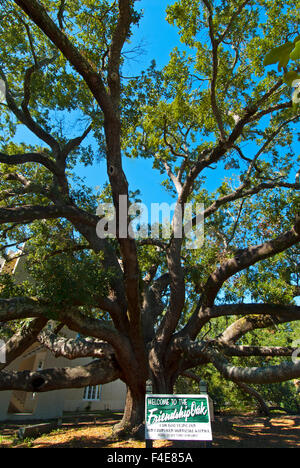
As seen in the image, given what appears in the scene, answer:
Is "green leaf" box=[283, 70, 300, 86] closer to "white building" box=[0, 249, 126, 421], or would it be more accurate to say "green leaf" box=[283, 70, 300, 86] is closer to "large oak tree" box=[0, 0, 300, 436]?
"large oak tree" box=[0, 0, 300, 436]

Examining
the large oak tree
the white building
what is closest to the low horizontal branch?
the large oak tree

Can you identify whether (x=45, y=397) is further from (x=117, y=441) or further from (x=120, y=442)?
(x=120, y=442)

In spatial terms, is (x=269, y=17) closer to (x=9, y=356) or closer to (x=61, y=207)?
(x=61, y=207)

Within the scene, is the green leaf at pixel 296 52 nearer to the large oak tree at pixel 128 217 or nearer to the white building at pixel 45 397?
the large oak tree at pixel 128 217

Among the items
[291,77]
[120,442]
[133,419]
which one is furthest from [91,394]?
[291,77]

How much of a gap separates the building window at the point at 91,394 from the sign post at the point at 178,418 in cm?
1408

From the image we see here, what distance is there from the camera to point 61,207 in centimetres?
718

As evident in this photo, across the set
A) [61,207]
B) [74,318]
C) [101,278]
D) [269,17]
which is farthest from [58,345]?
[269,17]

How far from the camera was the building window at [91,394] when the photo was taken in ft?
55.4

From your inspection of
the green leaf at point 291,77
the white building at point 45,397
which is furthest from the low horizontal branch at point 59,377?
the green leaf at point 291,77

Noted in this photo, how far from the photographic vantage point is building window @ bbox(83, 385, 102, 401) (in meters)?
16.9

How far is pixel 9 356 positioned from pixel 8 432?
4.48 metres

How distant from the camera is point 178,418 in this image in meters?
4.85
